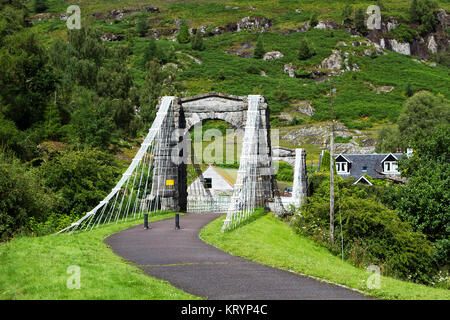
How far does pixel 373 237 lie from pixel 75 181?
561 inches

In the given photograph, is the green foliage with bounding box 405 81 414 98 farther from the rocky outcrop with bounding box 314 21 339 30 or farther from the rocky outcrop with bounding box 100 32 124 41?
the rocky outcrop with bounding box 100 32 124 41

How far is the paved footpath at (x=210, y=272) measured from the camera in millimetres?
9719

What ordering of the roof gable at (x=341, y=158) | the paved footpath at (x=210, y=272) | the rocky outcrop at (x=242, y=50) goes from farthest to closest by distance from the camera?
the rocky outcrop at (x=242, y=50)
the roof gable at (x=341, y=158)
the paved footpath at (x=210, y=272)

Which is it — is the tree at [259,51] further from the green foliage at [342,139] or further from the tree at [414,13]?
the green foliage at [342,139]

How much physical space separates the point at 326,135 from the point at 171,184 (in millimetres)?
51945

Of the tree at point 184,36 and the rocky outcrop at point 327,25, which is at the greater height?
the rocky outcrop at point 327,25

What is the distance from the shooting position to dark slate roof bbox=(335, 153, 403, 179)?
50.2m

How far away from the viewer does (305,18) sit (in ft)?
555

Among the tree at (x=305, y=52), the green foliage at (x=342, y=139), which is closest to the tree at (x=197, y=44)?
the tree at (x=305, y=52)

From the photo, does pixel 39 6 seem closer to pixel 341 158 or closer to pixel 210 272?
pixel 341 158

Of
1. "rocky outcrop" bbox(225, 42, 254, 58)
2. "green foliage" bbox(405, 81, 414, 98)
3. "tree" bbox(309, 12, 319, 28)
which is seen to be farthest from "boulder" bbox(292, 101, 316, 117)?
"tree" bbox(309, 12, 319, 28)

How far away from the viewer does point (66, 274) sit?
9.97 meters

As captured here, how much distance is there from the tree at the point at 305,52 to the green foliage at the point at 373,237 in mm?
112079
